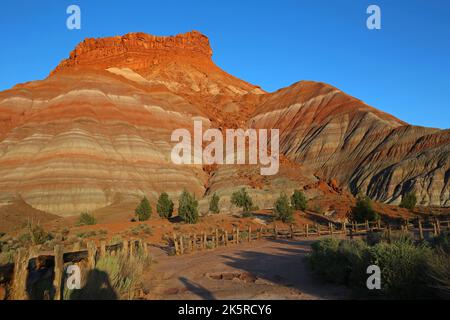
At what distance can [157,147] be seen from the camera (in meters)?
71.7

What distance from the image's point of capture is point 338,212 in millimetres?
45875

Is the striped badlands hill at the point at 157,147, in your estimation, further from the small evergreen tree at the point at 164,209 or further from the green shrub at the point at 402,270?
the green shrub at the point at 402,270

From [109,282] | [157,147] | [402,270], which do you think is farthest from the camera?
[157,147]

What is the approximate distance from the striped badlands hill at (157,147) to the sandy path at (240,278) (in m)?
40.6

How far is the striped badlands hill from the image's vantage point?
5647 cm

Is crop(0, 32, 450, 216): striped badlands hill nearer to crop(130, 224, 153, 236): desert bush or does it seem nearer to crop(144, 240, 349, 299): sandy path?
crop(130, 224, 153, 236): desert bush

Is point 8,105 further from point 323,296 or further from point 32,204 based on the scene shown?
point 323,296

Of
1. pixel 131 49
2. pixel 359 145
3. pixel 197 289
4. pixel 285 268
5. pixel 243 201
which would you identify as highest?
pixel 131 49

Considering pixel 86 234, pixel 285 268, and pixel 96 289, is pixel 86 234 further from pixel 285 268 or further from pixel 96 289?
pixel 96 289

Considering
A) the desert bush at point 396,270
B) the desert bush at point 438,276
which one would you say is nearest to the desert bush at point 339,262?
the desert bush at point 396,270

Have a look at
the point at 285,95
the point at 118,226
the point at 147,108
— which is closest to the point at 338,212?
the point at 118,226

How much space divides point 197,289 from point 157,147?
6193 centimetres

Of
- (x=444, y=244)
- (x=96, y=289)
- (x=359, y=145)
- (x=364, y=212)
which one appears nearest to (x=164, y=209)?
(x=364, y=212)
